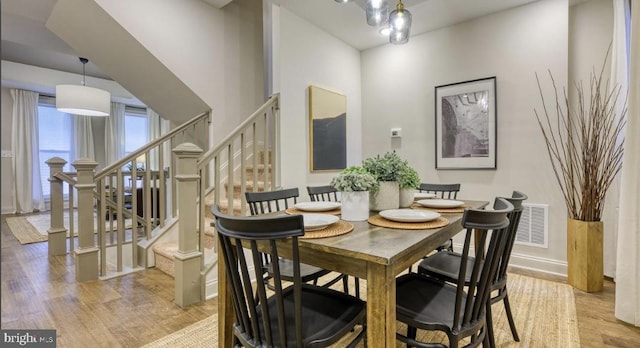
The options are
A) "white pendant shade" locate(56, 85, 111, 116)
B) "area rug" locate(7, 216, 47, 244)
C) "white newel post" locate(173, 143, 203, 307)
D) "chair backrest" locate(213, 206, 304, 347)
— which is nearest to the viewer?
"chair backrest" locate(213, 206, 304, 347)

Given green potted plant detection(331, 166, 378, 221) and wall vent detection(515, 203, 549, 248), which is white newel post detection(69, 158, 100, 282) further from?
wall vent detection(515, 203, 549, 248)

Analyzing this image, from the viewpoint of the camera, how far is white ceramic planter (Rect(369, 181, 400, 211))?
1788 millimetres

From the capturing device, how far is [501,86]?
3104 mm

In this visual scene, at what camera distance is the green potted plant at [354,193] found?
5.07 ft

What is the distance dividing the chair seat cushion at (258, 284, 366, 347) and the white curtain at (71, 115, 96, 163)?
7446 millimetres

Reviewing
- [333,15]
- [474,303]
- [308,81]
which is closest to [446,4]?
[333,15]

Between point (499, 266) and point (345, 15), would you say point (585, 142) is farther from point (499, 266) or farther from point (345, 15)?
point (345, 15)

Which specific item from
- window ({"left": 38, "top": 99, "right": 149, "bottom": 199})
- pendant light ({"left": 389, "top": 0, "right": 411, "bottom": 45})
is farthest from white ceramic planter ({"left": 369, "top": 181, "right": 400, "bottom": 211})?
window ({"left": 38, "top": 99, "right": 149, "bottom": 199})

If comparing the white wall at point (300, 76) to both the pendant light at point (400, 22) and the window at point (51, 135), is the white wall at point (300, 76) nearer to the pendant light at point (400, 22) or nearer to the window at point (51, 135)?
the pendant light at point (400, 22)

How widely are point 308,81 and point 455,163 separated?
1835 mm

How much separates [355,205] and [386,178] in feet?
1.11

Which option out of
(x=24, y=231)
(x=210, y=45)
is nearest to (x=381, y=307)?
(x=210, y=45)

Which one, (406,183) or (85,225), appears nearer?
(406,183)

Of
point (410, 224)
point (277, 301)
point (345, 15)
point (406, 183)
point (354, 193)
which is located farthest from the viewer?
point (345, 15)
